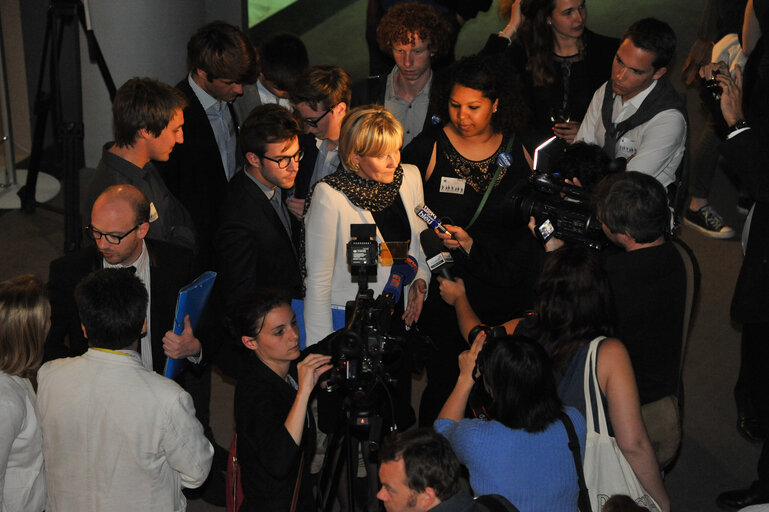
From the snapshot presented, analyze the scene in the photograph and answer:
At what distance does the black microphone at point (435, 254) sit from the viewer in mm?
3398

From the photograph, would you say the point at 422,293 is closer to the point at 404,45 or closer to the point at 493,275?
the point at 493,275

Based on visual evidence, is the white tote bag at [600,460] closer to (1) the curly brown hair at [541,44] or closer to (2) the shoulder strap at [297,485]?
(2) the shoulder strap at [297,485]

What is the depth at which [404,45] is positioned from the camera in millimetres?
4332

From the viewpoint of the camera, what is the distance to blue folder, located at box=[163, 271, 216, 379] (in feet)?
10.1

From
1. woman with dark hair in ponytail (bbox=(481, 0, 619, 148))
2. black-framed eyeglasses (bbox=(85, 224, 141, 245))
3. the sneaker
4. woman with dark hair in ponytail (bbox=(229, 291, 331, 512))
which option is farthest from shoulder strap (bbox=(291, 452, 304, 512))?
the sneaker

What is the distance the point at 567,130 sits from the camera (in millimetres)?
4375

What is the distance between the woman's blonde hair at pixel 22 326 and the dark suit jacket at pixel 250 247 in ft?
2.77

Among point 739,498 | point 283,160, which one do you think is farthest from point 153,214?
point 739,498

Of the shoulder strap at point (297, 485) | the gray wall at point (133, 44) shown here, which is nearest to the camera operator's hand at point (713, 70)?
the shoulder strap at point (297, 485)

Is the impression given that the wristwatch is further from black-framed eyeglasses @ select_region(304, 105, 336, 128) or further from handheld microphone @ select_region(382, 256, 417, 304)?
black-framed eyeglasses @ select_region(304, 105, 336, 128)

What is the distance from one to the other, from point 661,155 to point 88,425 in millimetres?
2500

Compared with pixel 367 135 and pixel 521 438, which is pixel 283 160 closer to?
pixel 367 135

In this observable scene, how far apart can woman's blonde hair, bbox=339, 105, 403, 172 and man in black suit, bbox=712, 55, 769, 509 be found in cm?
138

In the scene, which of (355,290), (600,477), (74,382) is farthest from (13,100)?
(600,477)
